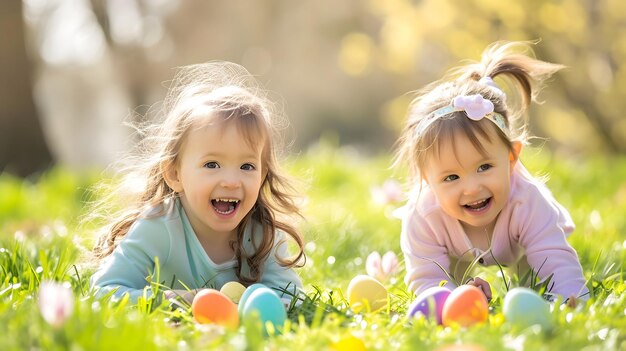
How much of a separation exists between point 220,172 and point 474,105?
2.62 ft

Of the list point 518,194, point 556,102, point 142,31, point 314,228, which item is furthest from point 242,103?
point 142,31

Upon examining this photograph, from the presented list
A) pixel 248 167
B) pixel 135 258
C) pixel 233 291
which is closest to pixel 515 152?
pixel 248 167

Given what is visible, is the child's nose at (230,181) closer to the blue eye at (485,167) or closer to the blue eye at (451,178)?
the blue eye at (451,178)

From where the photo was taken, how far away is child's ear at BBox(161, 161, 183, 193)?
2607mm

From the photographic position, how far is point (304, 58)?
1770 centimetres

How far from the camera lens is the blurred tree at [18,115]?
7.45 meters

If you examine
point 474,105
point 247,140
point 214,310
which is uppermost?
point 474,105

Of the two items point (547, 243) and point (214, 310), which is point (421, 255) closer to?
point (547, 243)

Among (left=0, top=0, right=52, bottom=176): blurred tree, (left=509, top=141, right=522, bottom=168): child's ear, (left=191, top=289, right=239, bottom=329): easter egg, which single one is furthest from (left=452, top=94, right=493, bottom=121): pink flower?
(left=0, top=0, right=52, bottom=176): blurred tree

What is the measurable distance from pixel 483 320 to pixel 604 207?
2.89 m

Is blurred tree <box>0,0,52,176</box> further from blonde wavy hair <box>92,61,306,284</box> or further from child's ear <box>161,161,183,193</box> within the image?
child's ear <box>161,161,183,193</box>

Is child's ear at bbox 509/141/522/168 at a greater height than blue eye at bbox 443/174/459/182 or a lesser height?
greater

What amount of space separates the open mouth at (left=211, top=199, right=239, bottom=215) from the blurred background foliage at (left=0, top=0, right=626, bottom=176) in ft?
3.33

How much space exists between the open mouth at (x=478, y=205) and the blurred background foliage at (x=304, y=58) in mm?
1559
